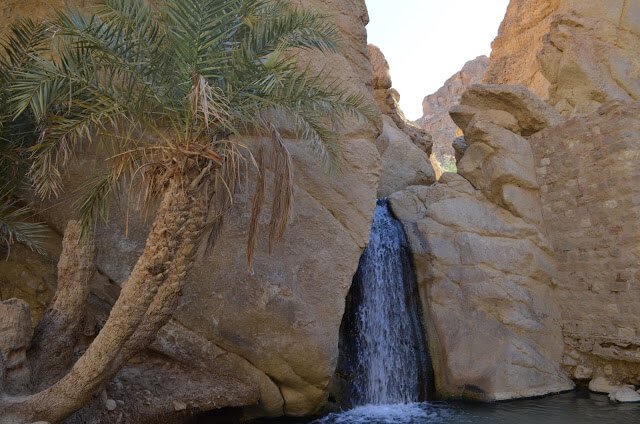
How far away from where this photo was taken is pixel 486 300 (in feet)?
31.2

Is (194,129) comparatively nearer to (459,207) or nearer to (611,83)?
(459,207)

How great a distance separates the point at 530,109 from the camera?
Result: 36.1 ft

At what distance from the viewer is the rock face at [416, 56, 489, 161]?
4200 cm

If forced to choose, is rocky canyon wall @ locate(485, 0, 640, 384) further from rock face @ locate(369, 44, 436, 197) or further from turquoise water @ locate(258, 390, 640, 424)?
rock face @ locate(369, 44, 436, 197)

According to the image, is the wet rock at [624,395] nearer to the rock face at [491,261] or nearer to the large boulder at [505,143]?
the rock face at [491,261]

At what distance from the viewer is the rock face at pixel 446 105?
138 feet

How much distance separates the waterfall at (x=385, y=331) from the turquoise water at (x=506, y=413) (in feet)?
1.15

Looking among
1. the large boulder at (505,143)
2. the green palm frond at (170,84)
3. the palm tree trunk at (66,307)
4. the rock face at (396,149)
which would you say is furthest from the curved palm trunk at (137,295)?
the rock face at (396,149)

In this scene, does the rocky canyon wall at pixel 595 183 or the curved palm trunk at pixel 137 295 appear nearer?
the curved palm trunk at pixel 137 295

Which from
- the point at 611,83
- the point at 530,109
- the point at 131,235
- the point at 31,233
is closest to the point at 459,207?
the point at 530,109

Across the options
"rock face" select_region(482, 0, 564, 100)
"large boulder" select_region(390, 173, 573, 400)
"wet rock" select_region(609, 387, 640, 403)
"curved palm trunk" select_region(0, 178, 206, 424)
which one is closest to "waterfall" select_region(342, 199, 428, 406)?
"large boulder" select_region(390, 173, 573, 400)

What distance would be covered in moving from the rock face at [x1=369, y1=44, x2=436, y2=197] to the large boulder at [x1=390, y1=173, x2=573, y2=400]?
406 centimetres

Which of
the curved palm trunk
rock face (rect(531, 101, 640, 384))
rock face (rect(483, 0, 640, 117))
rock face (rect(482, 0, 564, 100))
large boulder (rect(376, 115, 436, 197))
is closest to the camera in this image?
the curved palm trunk

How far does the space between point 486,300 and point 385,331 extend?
84.7 inches
